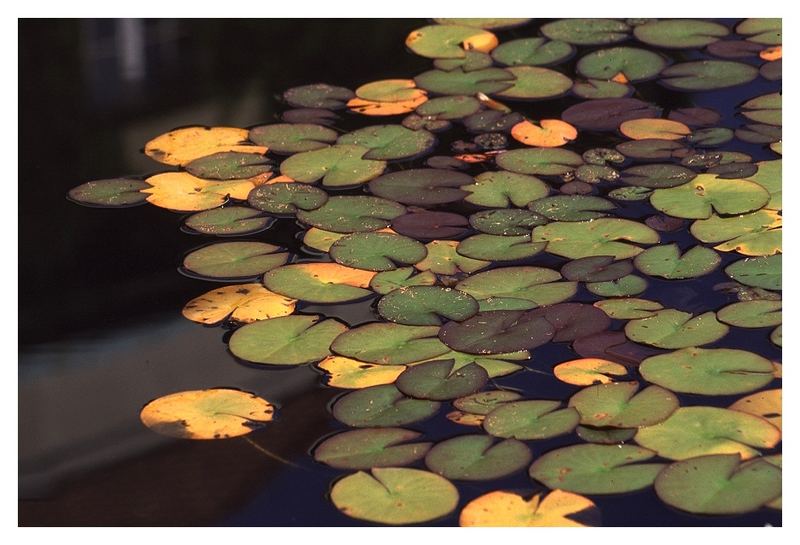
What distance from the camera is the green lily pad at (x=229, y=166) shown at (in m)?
2.61

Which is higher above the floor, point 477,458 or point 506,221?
point 506,221

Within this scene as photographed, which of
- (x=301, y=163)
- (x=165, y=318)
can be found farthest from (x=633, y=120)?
(x=165, y=318)

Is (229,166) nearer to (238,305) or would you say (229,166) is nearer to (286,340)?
(238,305)

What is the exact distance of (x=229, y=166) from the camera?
104 inches

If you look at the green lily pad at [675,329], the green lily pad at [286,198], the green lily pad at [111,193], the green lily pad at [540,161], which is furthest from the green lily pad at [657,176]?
the green lily pad at [111,193]

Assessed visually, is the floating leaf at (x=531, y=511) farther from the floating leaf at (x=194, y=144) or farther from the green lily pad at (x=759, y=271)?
the floating leaf at (x=194, y=144)

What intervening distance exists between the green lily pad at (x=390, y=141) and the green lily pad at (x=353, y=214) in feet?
0.67

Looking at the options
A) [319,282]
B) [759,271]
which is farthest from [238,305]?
[759,271]

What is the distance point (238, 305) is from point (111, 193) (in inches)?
22.6

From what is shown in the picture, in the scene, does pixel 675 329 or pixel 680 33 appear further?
pixel 680 33

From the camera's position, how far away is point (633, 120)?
280 centimetres

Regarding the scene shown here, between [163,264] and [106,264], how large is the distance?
116 mm

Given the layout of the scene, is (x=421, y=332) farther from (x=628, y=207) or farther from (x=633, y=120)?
(x=633, y=120)

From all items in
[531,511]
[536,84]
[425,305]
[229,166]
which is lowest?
[531,511]
